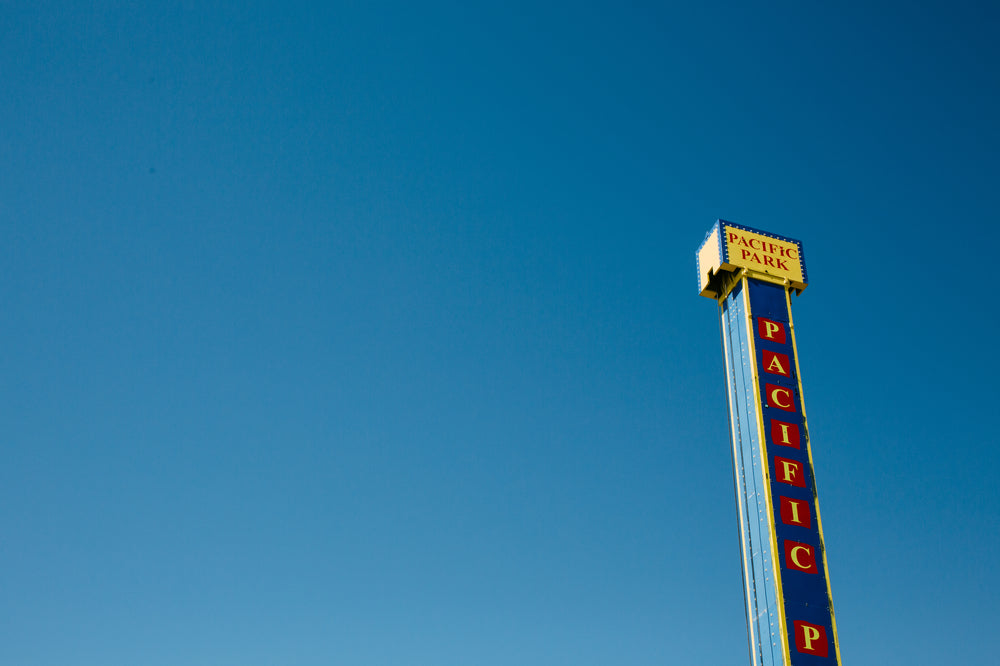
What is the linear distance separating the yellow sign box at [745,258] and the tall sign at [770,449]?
42 millimetres

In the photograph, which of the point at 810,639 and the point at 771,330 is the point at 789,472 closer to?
the point at 810,639

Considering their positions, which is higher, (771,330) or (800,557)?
(771,330)

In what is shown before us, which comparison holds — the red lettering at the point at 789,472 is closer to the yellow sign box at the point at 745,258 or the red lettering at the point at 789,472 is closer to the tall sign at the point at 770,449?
the tall sign at the point at 770,449

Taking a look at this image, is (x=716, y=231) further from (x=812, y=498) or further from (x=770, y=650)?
(x=770, y=650)

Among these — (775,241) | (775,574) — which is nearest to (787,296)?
(775,241)

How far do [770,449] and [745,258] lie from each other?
845cm

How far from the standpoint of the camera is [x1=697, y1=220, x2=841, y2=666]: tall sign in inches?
1107

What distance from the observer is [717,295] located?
36281mm

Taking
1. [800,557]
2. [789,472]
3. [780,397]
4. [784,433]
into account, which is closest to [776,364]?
[780,397]

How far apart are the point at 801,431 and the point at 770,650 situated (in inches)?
314

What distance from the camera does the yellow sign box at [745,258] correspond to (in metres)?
35.2

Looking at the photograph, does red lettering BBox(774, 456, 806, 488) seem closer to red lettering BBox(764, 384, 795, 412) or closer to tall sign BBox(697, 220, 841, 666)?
tall sign BBox(697, 220, 841, 666)

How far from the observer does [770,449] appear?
3088 centimetres

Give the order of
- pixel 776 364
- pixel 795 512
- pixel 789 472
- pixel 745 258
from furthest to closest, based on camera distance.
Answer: pixel 745 258 → pixel 776 364 → pixel 789 472 → pixel 795 512
